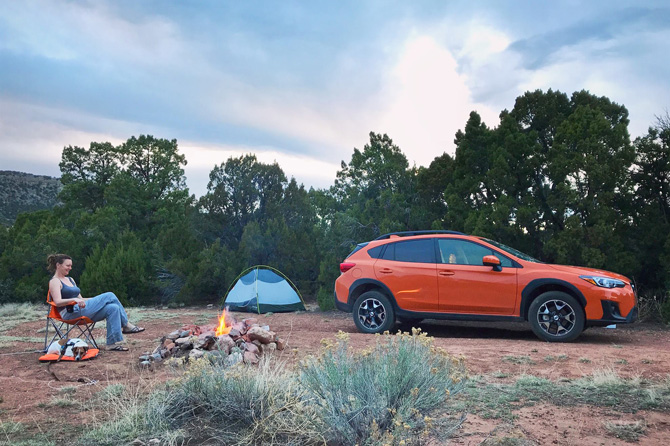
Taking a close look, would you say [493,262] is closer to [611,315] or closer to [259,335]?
[611,315]

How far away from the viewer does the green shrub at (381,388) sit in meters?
3.27

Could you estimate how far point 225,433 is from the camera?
3.73 meters

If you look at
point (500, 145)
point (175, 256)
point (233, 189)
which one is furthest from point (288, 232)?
point (500, 145)

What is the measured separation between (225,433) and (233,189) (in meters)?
17.3

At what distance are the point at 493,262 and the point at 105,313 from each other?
5490 mm

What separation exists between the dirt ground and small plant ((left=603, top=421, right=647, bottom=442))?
0.15 feet

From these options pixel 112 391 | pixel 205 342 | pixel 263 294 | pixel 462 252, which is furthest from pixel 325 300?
pixel 112 391

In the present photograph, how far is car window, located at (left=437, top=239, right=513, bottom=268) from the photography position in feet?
28.2

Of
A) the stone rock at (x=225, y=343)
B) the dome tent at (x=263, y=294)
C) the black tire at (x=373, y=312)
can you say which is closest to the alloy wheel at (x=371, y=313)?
the black tire at (x=373, y=312)

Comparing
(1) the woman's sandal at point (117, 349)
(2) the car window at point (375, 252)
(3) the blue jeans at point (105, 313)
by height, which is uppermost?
(2) the car window at point (375, 252)

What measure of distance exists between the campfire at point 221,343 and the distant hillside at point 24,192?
2019 inches

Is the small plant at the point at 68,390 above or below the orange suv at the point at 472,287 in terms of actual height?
below

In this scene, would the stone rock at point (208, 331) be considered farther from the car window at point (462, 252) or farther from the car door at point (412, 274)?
the car window at point (462, 252)

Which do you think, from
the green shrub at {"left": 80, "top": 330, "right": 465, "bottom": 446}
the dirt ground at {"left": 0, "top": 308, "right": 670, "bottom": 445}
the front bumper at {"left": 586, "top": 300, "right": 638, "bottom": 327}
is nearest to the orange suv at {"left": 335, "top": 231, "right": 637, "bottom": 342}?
the front bumper at {"left": 586, "top": 300, "right": 638, "bottom": 327}
